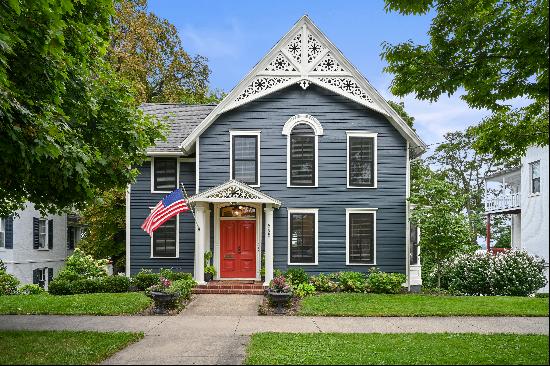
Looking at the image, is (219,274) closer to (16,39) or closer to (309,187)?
(309,187)

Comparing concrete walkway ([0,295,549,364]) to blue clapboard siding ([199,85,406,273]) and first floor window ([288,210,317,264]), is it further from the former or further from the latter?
blue clapboard siding ([199,85,406,273])

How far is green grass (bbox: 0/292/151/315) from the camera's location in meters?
13.7

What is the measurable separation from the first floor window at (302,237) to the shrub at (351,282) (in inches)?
48.5

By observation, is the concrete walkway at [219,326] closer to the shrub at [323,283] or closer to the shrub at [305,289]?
the shrub at [305,289]

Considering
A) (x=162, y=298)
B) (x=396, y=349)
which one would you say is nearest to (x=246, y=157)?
(x=162, y=298)

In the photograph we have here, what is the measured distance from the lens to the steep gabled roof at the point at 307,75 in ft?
62.8

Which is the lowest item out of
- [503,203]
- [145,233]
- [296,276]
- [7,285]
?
[7,285]

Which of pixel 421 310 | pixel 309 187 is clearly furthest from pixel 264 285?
pixel 421 310

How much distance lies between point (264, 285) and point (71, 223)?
20.8 meters

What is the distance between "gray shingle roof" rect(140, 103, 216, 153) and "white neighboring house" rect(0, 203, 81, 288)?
25.6 ft

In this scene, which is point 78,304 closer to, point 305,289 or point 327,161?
point 305,289

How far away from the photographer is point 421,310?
1399 centimetres

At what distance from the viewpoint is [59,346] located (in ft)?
30.6

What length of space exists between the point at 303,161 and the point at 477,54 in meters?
9.83
